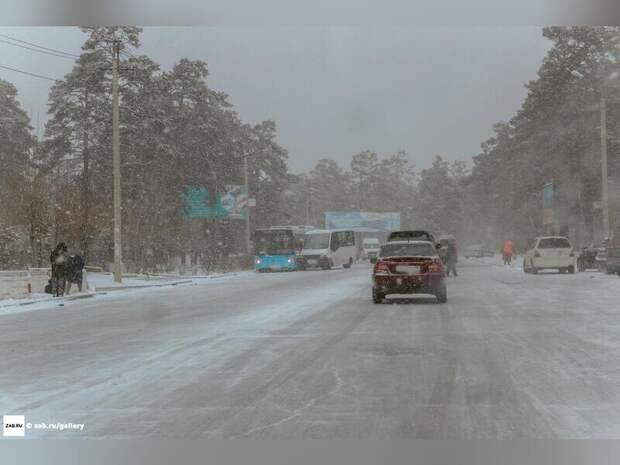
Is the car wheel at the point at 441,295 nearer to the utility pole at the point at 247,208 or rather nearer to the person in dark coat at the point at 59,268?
the person in dark coat at the point at 59,268

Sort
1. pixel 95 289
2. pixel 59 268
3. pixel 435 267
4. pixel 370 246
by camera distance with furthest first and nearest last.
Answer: pixel 370 246 < pixel 95 289 < pixel 59 268 < pixel 435 267

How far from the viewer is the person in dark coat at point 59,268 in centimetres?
2566

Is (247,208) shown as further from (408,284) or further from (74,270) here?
(408,284)

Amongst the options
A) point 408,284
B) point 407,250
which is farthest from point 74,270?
point 408,284

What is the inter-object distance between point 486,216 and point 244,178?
90.4 feet

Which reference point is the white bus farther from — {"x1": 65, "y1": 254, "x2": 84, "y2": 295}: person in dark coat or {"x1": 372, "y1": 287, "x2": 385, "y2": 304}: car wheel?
{"x1": 372, "y1": 287, "x2": 385, "y2": 304}: car wheel

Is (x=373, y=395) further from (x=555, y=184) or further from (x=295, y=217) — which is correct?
(x=555, y=184)

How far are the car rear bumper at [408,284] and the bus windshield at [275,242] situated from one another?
2036 centimetres

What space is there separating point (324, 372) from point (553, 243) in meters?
28.6

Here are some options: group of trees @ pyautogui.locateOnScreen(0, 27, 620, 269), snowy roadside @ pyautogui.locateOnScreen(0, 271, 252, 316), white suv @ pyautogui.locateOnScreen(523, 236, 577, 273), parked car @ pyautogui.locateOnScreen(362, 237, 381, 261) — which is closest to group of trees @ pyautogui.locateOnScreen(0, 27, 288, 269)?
group of trees @ pyautogui.locateOnScreen(0, 27, 620, 269)

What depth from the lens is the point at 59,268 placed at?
2588 centimetres

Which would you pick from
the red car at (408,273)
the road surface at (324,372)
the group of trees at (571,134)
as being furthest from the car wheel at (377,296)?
the group of trees at (571,134)
